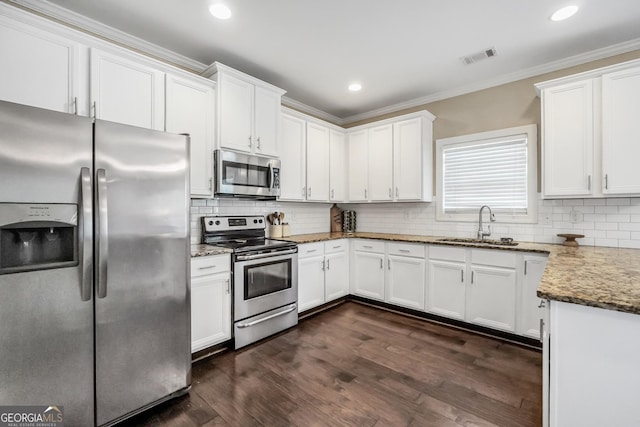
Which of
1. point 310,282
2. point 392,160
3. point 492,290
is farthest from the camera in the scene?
point 392,160

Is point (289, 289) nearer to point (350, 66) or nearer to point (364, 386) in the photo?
point (364, 386)

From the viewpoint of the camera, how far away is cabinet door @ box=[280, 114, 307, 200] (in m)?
3.59

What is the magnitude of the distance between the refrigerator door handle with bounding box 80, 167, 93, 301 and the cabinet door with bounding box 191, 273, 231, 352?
0.85 metres

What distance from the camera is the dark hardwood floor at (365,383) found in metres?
1.78

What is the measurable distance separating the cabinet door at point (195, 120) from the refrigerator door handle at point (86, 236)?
1120 mm

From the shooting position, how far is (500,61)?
297 cm

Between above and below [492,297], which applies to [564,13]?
above

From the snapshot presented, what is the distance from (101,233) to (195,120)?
1481 millimetres

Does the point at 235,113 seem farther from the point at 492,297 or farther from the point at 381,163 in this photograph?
the point at 492,297

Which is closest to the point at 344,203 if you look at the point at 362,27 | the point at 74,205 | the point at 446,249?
the point at 446,249

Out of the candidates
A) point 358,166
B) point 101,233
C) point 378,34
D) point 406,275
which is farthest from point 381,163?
point 101,233

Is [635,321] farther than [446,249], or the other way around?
[446,249]

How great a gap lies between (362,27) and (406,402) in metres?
2.89

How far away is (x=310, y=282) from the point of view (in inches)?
135
